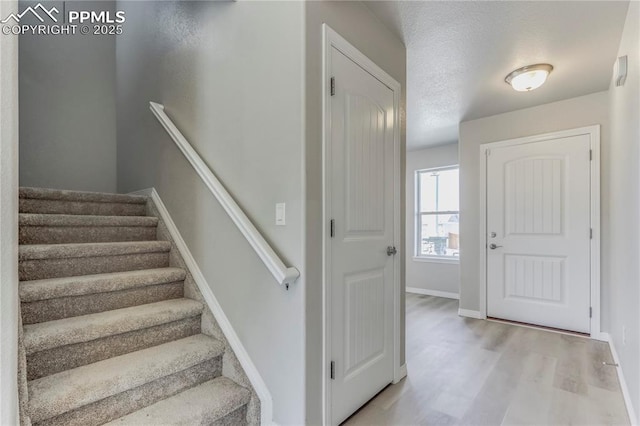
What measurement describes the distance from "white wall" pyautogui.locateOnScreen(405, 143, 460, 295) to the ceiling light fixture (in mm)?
2345

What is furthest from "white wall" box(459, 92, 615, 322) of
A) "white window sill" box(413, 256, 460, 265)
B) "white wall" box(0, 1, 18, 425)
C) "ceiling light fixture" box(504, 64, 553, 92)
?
"white wall" box(0, 1, 18, 425)

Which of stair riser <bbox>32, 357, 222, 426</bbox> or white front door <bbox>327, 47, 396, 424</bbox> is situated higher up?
white front door <bbox>327, 47, 396, 424</bbox>

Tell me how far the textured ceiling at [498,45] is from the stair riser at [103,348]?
2291mm

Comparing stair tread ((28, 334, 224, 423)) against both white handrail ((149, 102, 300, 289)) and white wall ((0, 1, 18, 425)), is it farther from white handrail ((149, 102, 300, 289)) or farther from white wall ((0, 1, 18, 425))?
white handrail ((149, 102, 300, 289))

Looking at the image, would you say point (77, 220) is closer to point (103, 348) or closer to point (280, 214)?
point (103, 348)

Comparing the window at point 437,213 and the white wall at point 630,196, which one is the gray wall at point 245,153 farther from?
the window at point 437,213

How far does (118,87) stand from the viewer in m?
3.42

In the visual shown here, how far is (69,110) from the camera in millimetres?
3420

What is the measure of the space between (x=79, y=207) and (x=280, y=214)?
6.00 ft

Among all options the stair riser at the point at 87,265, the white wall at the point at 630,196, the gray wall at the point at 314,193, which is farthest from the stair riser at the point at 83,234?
the white wall at the point at 630,196

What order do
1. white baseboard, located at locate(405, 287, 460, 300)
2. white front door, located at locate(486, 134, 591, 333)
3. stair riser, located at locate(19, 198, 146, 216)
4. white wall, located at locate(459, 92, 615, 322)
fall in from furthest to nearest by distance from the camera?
white baseboard, located at locate(405, 287, 460, 300), white front door, located at locate(486, 134, 591, 333), white wall, located at locate(459, 92, 615, 322), stair riser, located at locate(19, 198, 146, 216)

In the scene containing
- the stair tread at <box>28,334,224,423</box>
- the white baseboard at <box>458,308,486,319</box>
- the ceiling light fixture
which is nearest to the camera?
the stair tread at <box>28,334,224,423</box>

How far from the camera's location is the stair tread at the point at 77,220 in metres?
1.94

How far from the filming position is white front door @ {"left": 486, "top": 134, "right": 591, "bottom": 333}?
3.24 meters
